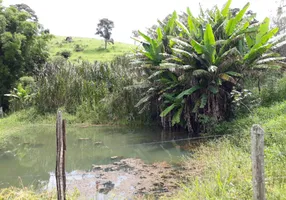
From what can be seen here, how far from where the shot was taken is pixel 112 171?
6.16m

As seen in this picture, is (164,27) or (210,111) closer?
(210,111)

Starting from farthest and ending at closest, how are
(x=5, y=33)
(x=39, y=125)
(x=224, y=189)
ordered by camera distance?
(x=5, y=33), (x=39, y=125), (x=224, y=189)

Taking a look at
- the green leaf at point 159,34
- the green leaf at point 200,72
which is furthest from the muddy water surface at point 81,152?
the green leaf at point 159,34

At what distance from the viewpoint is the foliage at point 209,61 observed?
321 inches

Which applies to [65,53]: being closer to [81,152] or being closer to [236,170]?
[81,152]

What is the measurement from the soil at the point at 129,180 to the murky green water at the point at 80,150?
0.46 metres

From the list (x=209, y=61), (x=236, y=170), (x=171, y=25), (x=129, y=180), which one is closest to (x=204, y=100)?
→ (x=209, y=61)

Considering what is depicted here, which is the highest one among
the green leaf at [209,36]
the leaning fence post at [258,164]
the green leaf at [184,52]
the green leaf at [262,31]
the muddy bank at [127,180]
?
the green leaf at [262,31]

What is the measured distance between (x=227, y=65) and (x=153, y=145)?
9.32ft

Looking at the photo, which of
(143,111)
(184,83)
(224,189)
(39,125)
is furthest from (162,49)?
(224,189)

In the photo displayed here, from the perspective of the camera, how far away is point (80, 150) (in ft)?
27.0

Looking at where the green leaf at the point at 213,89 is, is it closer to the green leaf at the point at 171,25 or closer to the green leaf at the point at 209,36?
the green leaf at the point at 209,36

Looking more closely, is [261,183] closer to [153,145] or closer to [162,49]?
[153,145]

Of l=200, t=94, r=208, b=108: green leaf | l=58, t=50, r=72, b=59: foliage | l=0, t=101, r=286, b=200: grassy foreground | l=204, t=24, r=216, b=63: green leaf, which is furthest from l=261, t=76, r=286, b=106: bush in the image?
l=58, t=50, r=72, b=59: foliage
